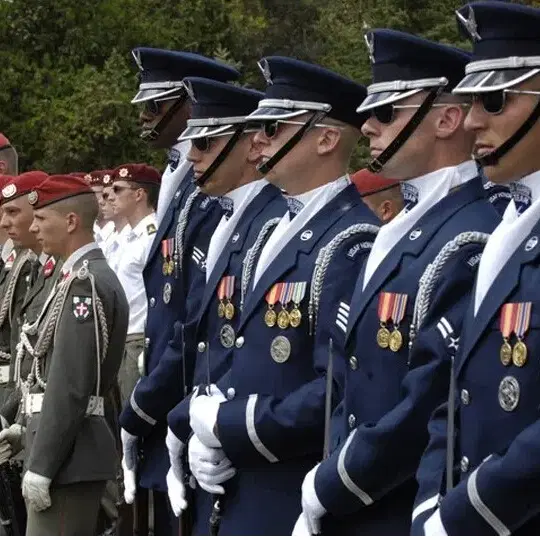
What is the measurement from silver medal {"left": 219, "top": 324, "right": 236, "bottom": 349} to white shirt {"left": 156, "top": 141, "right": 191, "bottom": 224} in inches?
58.3

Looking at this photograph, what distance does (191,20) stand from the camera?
22688 mm

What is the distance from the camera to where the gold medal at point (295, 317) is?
237 inches

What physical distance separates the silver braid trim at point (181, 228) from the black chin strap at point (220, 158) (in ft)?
1.52

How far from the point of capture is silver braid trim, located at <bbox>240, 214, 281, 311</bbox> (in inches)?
257

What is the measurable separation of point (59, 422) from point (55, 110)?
13562mm

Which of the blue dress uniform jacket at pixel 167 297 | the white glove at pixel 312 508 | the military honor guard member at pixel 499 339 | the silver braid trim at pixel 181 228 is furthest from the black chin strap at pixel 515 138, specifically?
the silver braid trim at pixel 181 228

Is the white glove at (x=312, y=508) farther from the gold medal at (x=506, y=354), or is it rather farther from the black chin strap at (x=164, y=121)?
the black chin strap at (x=164, y=121)

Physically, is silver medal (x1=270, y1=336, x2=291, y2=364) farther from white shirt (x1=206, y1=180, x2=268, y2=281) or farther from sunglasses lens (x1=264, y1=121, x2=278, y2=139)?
white shirt (x1=206, y1=180, x2=268, y2=281)

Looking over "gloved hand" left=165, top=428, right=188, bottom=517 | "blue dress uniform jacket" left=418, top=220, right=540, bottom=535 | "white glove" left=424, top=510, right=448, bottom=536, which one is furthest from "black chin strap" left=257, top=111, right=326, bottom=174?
"white glove" left=424, top=510, right=448, bottom=536

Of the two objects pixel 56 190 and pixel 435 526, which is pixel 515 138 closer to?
pixel 435 526

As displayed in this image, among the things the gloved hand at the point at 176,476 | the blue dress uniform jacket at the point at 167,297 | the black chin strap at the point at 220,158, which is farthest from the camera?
the blue dress uniform jacket at the point at 167,297

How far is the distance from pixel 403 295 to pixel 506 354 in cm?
73

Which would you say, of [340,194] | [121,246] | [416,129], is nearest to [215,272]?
[340,194]

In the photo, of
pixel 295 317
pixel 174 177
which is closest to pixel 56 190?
pixel 174 177
